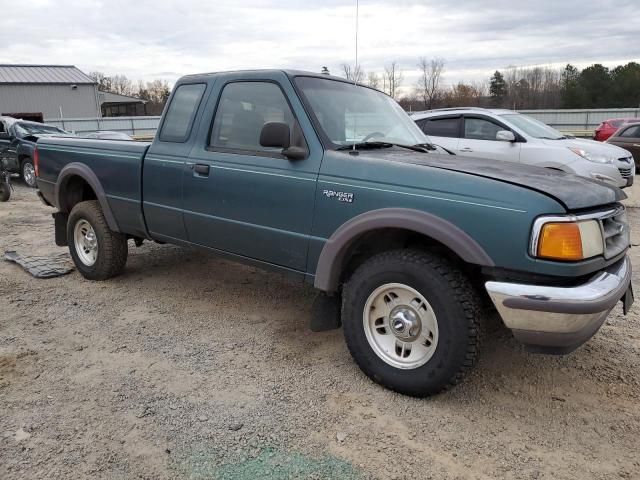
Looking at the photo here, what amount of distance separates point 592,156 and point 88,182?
26.4 feet

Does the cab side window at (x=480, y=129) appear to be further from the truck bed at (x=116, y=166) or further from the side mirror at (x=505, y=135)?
the truck bed at (x=116, y=166)

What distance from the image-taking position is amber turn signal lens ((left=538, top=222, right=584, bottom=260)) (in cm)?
264

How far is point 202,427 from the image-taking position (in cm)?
293

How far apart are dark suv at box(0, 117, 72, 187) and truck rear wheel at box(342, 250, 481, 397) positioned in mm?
12202

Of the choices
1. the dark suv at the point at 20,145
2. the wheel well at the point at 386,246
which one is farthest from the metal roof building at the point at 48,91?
the wheel well at the point at 386,246

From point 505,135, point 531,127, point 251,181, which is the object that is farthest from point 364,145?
point 531,127

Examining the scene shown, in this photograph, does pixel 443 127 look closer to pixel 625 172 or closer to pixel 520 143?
pixel 520 143

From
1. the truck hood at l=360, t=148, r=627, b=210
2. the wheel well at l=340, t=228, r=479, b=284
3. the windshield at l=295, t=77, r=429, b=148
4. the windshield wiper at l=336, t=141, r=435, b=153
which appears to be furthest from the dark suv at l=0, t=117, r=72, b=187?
the truck hood at l=360, t=148, r=627, b=210

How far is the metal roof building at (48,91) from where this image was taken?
3981cm

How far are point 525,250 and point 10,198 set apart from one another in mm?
11833

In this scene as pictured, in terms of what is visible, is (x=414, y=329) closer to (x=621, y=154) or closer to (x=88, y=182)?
(x=88, y=182)

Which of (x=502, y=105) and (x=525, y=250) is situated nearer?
(x=525, y=250)

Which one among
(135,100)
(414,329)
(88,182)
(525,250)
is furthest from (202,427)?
(135,100)

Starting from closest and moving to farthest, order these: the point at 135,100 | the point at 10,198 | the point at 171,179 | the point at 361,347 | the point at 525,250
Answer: the point at 525,250 → the point at 361,347 → the point at 171,179 → the point at 10,198 → the point at 135,100
